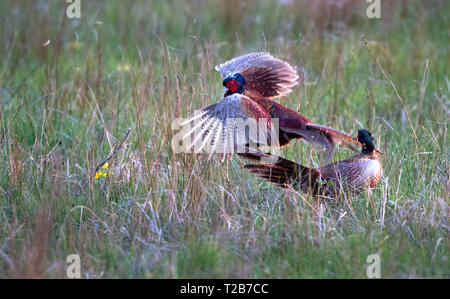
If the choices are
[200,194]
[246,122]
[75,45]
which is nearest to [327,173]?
[246,122]

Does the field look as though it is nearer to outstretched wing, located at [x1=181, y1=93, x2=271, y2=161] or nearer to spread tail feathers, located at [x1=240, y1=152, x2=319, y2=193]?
spread tail feathers, located at [x1=240, y1=152, x2=319, y2=193]

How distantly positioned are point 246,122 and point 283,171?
15.1 inches

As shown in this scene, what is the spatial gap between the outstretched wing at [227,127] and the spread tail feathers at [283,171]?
0.13m

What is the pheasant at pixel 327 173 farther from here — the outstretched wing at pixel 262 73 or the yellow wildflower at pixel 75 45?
the yellow wildflower at pixel 75 45

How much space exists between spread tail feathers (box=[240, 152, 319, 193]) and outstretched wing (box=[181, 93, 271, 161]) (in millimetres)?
134

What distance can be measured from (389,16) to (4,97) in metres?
4.20

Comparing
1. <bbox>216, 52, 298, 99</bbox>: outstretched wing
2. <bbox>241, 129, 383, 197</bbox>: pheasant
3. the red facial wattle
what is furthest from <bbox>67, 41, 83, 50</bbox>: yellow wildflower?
<bbox>241, 129, 383, 197</bbox>: pheasant

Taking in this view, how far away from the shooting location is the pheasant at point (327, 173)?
12.3ft

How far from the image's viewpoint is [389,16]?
22.4 feet

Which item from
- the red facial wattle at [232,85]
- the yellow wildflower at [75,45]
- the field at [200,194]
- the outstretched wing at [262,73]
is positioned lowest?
the field at [200,194]

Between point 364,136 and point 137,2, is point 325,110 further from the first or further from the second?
point 137,2

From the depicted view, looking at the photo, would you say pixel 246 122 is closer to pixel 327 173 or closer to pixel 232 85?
pixel 232 85

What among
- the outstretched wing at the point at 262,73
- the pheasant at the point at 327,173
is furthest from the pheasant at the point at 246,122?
the pheasant at the point at 327,173
